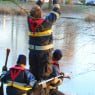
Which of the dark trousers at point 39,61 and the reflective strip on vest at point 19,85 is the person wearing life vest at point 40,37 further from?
the reflective strip on vest at point 19,85

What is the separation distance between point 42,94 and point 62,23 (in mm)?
24793

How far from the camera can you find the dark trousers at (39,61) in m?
10.2

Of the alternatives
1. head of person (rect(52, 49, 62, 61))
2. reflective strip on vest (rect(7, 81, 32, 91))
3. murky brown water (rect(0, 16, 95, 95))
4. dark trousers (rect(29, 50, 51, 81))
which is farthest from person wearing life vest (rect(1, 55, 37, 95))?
murky brown water (rect(0, 16, 95, 95))

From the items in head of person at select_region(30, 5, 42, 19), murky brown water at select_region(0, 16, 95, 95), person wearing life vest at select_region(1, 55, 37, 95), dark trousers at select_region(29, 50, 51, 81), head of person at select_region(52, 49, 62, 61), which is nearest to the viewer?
person wearing life vest at select_region(1, 55, 37, 95)

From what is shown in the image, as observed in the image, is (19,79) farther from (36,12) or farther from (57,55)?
(57,55)

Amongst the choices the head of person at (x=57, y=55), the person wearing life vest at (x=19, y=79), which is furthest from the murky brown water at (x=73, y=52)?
the person wearing life vest at (x=19, y=79)

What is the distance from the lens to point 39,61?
33.6 ft

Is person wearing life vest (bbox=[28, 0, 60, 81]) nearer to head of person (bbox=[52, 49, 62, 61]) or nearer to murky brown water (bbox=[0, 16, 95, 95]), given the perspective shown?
head of person (bbox=[52, 49, 62, 61])

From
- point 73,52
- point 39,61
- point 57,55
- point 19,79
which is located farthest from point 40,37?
point 73,52

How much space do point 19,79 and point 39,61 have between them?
1269 millimetres

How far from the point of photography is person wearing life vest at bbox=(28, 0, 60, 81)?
32.7 ft

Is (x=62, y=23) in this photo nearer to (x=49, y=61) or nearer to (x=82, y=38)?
(x=82, y=38)

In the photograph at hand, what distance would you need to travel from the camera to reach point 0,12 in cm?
4200

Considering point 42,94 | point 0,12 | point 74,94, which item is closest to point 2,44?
point 74,94
